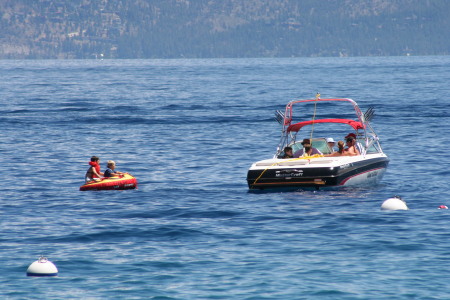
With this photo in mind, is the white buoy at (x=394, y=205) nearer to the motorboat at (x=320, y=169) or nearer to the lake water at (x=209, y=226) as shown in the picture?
the lake water at (x=209, y=226)

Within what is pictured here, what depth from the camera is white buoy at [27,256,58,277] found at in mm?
18375

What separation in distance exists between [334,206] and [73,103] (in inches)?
2201

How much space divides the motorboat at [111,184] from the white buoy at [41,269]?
11.4 metres

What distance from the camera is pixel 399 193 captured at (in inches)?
1154

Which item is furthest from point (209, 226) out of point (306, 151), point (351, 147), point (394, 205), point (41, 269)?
point (351, 147)

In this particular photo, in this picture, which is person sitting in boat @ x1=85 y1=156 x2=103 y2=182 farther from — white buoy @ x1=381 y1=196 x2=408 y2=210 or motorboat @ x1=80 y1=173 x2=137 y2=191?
white buoy @ x1=381 y1=196 x2=408 y2=210

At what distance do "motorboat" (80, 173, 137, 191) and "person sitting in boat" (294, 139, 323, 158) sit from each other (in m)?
5.95

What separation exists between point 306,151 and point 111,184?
6960 millimetres

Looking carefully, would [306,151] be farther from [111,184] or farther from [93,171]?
[93,171]

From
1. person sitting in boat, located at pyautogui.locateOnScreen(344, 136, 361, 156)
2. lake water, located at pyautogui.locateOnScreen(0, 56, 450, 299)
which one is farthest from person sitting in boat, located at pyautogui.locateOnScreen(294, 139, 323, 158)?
lake water, located at pyautogui.locateOnScreen(0, 56, 450, 299)

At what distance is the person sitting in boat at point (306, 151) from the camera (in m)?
30.2

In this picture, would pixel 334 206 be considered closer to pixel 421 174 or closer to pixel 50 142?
pixel 421 174

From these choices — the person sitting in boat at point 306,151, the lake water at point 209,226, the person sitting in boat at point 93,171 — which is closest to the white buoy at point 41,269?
the lake water at point 209,226

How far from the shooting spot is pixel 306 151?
30.3 metres
